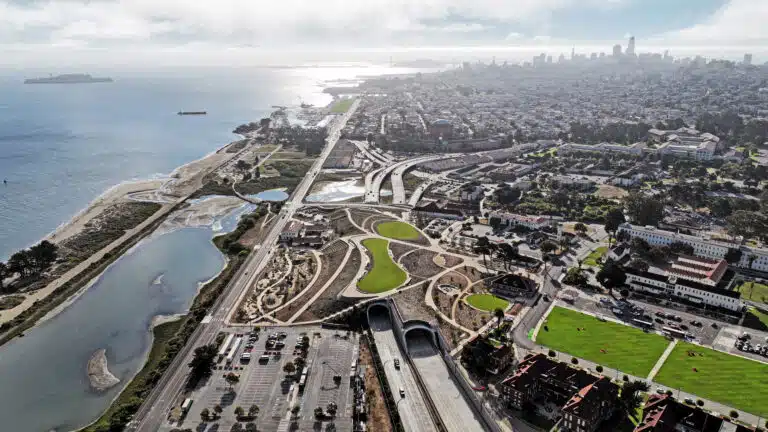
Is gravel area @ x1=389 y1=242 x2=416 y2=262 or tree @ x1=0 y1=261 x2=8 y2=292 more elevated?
tree @ x1=0 y1=261 x2=8 y2=292

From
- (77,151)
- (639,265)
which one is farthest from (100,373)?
(77,151)

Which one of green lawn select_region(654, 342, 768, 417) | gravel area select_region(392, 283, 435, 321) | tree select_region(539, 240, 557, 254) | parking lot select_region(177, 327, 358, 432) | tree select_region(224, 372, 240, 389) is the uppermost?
tree select_region(539, 240, 557, 254)

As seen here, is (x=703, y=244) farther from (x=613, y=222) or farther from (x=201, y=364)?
(x=201, y=364)

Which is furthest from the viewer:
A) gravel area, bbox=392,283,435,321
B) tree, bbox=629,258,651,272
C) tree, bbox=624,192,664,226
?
tree, bbox=624,192,664,226

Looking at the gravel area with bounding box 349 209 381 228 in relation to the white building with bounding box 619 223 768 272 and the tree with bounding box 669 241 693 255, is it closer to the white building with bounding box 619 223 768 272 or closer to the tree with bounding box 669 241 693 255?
the white building with bounding box 619 223 768 272

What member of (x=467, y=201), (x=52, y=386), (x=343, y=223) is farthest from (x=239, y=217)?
(x=52, y=386)

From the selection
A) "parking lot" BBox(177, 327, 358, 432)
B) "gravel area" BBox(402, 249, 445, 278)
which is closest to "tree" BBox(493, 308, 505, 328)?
"gravel area" BBox(402, 249, 445, 278)

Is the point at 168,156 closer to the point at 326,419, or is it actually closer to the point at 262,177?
the point at 262,177
